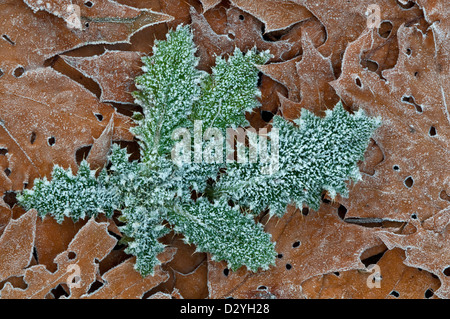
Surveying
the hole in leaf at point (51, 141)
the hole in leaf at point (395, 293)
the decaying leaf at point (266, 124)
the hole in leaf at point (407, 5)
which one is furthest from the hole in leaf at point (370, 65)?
the hole in leaf at point (51, 141)

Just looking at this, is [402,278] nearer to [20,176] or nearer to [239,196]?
[239,196]

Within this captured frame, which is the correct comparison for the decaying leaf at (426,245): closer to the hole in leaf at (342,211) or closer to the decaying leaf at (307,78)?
the hole in leaf at (342,211)

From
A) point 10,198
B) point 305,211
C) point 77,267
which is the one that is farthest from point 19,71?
point 305,211

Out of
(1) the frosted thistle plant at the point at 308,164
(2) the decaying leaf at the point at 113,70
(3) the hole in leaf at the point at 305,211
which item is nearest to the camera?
(1) the frosted thistle plant at the point at 308,164

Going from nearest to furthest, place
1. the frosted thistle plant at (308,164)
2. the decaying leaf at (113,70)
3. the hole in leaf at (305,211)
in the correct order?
the frosted thistle plant at (308,164), the decaying leaf at (113,70), the hole in leaf at (305,211)

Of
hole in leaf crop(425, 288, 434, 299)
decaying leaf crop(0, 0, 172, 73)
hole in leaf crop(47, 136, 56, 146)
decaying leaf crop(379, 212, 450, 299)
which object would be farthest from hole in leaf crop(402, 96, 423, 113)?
hole in leaf crop(47, 136, 56, 146)

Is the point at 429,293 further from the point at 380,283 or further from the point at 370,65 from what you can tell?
the point at 370,65
